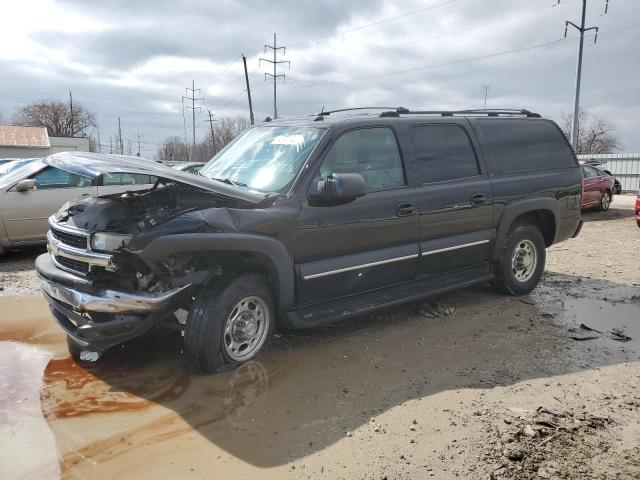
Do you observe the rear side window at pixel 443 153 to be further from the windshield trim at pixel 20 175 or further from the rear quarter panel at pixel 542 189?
the windshield trim at pixel 20 175

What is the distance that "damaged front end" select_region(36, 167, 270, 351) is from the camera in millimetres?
3580

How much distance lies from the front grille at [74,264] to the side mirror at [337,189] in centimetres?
177

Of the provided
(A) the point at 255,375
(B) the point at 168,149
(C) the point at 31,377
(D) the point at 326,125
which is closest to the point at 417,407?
(A) the point at 255,375

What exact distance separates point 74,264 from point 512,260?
4593mm

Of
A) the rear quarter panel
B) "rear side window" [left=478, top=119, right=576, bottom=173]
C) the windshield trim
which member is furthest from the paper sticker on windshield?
the windshield trim

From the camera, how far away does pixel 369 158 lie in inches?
189

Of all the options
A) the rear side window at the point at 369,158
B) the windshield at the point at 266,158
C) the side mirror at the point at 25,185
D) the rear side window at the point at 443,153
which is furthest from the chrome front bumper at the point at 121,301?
the side mirror at the point at 25,185

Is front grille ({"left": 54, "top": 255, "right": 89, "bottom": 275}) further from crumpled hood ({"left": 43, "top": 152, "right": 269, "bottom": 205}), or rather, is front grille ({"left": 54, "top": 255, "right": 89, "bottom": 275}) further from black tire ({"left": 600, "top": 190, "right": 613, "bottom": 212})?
black tire ({"left": 600, "top": 190, "right": 613, "bottom": 212})

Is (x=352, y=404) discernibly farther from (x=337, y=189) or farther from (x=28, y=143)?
(x=28, y=143)

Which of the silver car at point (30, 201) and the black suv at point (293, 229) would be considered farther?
the silver car at point (30, 201)

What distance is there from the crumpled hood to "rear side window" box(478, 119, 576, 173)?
3.02m

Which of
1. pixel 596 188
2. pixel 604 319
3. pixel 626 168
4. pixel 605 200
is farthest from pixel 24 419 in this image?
pixel 626 168

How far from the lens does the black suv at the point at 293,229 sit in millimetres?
3670

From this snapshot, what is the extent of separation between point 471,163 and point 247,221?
2.78 m
